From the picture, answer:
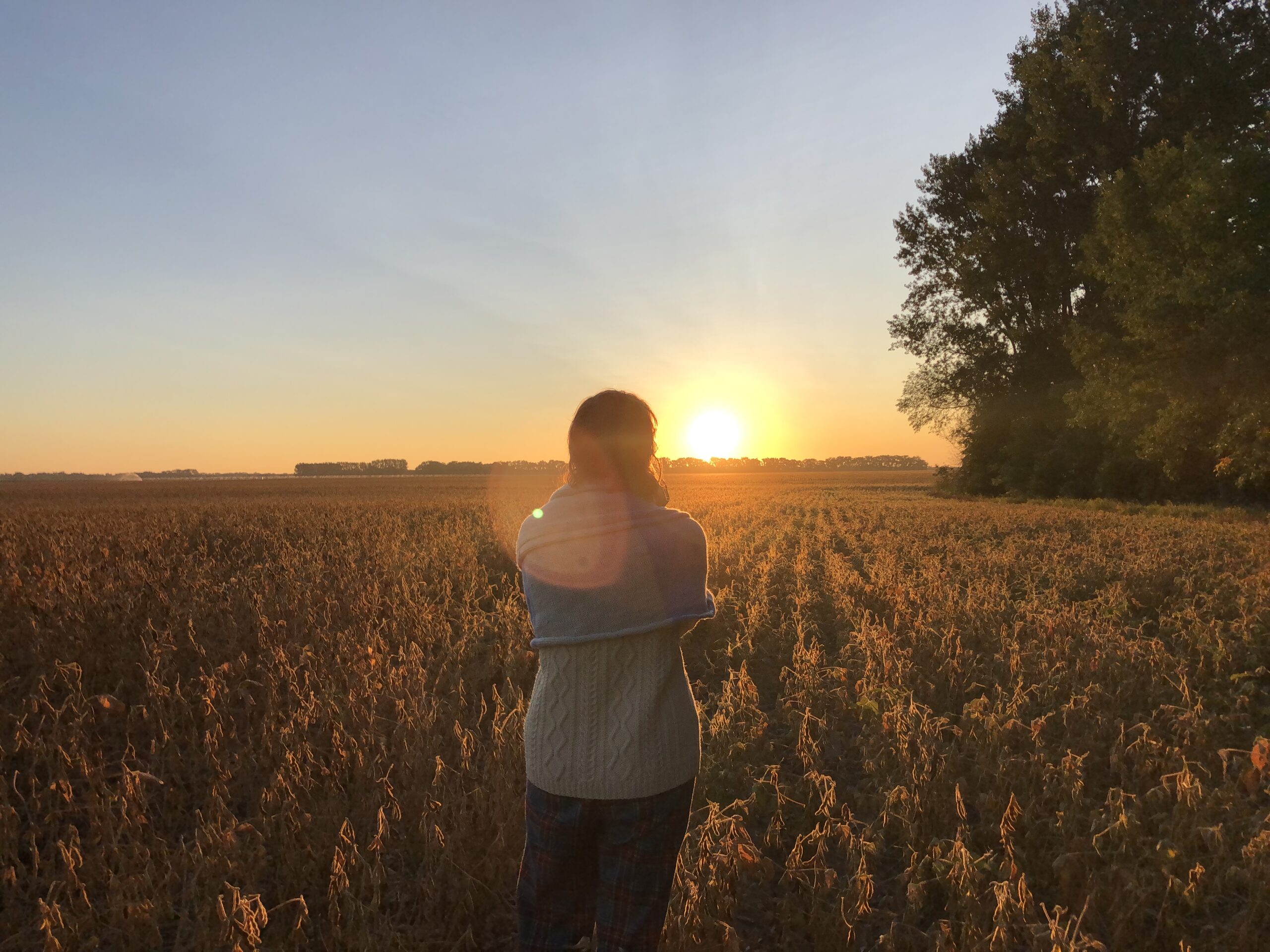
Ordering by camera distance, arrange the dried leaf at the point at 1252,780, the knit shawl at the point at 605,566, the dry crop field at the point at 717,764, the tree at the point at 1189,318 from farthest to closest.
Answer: the tree at the point at 1189,318 < the dried leaf at the point at 1252,780 < the dry crop field at the point at 717,764 < the knit shawl at the point at 605,566

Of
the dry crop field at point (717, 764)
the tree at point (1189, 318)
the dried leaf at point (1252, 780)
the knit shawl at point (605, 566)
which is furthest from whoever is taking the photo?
the tree at point (1189, 318)

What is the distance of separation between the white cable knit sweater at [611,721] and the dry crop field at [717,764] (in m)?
1.71

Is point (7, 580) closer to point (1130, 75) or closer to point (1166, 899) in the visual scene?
point (1166, 899)

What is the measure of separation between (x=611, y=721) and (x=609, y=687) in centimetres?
10

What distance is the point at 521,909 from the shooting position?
2.44 m

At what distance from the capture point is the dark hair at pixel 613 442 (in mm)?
2266

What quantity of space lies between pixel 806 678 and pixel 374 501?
30606mm

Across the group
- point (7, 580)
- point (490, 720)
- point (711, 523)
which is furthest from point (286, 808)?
point (711, 523)

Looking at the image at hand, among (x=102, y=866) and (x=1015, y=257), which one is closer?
(x=102, y=866)

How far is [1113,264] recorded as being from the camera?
24922mm

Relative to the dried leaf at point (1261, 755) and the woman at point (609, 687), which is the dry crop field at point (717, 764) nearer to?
the dried leaf at point (1261, 755)

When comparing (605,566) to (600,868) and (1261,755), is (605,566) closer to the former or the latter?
(600,868)

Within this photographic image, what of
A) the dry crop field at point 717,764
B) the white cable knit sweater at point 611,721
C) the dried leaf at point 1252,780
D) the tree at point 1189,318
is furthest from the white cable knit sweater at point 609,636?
the tree at point 1189,318

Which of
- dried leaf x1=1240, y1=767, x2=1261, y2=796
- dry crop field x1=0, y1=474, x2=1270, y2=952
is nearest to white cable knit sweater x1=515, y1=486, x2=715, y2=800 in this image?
dry crop field x1=0, y1=474, x2=1270, y2=952
